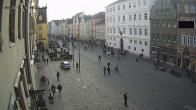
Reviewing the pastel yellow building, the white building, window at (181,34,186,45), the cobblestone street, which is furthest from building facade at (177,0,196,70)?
the pastel yellow building

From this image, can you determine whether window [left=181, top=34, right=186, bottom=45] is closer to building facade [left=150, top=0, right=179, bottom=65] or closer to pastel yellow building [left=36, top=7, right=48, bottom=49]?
building facade [left=150, top=0, right=179, bottom=65]

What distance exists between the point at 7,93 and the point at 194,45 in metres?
35.2

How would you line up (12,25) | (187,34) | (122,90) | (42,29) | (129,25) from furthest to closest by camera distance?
(42,29)
(129,25)
(187,34)
(122,90)
(12,25)

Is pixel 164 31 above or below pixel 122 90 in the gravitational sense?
above

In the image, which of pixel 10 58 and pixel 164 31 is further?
pixel 164 31

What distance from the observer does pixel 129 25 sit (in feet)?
208

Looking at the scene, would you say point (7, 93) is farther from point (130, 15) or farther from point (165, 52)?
point (130, 15)

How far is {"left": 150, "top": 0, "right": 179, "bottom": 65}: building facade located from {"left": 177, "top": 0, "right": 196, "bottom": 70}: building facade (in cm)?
154

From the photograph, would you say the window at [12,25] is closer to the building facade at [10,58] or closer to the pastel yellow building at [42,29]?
the building facade at [10,58]

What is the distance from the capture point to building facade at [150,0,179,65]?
4475 centimetres

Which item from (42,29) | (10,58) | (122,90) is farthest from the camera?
(42,29)

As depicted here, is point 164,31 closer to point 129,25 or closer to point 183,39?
point 183,39

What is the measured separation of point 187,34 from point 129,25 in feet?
77.2

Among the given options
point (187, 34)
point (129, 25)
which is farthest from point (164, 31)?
point (129, 25)
